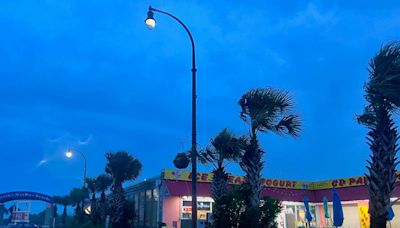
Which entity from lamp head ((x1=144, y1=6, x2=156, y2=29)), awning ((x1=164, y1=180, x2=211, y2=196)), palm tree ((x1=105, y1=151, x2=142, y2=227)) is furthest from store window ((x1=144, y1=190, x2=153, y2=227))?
lamp head ((x1=144, y1=6, x2=156, y2=29))

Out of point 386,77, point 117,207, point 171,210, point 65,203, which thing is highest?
point 386,77

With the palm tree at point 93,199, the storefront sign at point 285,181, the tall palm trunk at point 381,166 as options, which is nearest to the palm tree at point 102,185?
the palm tree at point 93,199

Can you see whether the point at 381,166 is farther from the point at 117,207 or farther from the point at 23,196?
the point at 23,196

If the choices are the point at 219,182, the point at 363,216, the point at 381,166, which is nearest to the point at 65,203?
the point at 363,216

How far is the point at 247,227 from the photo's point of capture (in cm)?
1358

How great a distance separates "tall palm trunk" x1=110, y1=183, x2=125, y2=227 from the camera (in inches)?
1143

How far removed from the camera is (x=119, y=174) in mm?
31125

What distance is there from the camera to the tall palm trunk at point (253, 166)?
47.8 feet

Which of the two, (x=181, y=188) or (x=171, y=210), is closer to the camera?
(x=171, y=210)

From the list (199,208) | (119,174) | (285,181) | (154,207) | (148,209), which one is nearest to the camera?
(199,208)

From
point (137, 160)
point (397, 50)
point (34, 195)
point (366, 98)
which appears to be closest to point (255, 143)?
point (366, 98)

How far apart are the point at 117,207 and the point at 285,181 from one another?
15654 mm

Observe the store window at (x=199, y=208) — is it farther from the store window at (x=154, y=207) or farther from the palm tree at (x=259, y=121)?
the palm tree at (x=259, y=121)

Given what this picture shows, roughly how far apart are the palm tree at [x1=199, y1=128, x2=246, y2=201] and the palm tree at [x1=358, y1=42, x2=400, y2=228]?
706 centimetres
